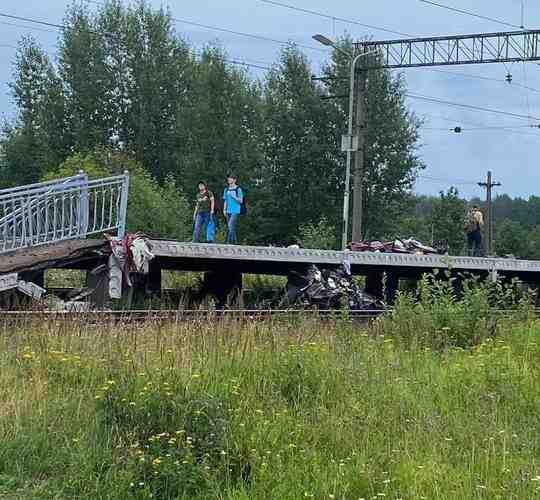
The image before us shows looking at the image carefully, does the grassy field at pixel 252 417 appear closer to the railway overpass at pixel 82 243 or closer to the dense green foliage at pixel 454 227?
the railway overpass at pixel 82 243

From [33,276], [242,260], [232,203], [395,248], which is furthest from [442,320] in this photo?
[395,248]

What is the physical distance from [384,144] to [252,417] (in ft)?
158

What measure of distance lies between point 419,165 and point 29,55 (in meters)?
26.0

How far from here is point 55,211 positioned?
13.5 meters

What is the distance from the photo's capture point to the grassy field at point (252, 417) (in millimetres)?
5113

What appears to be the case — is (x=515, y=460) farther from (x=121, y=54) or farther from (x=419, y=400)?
(x=121, y=54)

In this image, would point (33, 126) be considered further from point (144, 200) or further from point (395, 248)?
point (395, 248)

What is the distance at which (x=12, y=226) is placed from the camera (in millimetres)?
13297

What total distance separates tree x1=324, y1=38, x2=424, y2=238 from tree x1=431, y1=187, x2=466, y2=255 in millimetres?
15450

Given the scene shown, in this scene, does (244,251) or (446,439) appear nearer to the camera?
(446,439)

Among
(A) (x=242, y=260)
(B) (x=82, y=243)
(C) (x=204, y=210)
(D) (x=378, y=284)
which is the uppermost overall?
(C) (x=204, y=210)

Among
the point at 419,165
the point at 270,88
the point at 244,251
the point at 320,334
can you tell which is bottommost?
the point at 320,334

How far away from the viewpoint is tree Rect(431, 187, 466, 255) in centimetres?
6950

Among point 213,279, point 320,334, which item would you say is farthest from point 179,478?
point 213,279
